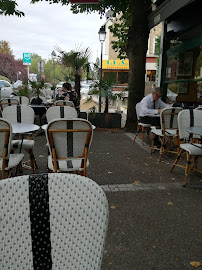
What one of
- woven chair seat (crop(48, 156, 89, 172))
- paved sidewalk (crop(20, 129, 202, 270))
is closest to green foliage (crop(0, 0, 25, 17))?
paved sidewalk (crop(20, 129, 202, 270))

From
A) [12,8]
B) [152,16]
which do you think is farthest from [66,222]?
→ [12,8]

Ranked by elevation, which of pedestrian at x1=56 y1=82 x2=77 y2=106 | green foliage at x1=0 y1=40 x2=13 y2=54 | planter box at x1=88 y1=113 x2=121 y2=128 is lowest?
planter box at x1=88 y1=113 x2=121 y2=128

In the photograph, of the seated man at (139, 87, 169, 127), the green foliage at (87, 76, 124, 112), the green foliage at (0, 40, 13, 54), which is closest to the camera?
the seated man at (139, 87, 169, 127)

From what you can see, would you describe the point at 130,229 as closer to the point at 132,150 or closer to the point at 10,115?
the point at 10,115

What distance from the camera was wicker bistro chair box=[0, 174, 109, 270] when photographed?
1056 mm

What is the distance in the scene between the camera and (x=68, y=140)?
122 inches

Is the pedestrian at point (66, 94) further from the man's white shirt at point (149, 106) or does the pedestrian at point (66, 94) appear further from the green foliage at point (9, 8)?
the green foliage at point (9, 8)

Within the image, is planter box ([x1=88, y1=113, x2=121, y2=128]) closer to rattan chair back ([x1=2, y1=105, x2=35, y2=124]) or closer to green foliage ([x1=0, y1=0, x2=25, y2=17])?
rattan chair back ([x1=2, y1=105, x2=35, y2=124])

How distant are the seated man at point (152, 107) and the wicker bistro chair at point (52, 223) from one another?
5.29 m

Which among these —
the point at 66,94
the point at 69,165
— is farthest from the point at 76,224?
the point at 66,94

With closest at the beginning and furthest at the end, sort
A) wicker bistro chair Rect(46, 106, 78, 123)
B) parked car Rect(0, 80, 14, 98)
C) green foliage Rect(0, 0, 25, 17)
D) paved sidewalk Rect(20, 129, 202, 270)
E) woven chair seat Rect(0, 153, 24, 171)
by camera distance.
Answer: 1. paved sidewalk Rect(20, 129, 202, 270)
2. woven chair seat Rect(0, 153, 24, 171)
3. wicker bistro chair Rect(46, 106, 78, 123)
4. green foliage Rect(0, 0, 25, 17)
5. parked car Rect(0, 80, 14, 98)

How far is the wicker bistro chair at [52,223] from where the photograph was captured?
1056mm

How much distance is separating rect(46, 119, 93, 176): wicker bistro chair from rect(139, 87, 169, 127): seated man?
3.42m

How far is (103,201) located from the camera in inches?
43.9
